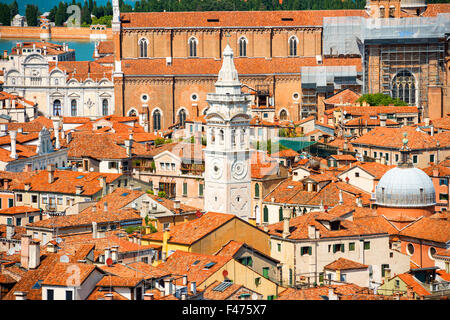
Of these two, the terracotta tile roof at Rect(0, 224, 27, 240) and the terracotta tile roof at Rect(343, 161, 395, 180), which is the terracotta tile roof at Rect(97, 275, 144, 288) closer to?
the terracotta tile roof at Rect(0, 224, 27, 240)

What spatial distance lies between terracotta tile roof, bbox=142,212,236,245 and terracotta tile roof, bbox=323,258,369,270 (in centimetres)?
201

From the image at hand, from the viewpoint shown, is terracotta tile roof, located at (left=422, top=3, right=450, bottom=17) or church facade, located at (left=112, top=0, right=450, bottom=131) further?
terracotta tile roof, located at (left=422, top=3, right=450, bottom=17)

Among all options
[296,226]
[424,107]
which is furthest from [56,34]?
[296,226]

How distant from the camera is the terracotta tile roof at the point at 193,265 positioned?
17812mm

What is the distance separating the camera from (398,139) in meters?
41.2

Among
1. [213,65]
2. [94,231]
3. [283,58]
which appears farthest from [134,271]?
[283,58]

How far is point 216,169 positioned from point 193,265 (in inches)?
394

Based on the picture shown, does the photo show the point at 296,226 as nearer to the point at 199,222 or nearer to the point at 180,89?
the point at 199,222

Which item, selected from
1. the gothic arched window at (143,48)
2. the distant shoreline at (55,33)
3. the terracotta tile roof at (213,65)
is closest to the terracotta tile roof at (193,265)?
the terracotta tile roof at (213,65)

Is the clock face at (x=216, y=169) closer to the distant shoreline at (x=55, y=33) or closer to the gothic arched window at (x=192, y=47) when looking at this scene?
the gothic arched window at (x=192, y=47)

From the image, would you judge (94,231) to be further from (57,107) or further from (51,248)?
(57,107)

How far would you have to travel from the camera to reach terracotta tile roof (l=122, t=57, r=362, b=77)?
6122 centimetres

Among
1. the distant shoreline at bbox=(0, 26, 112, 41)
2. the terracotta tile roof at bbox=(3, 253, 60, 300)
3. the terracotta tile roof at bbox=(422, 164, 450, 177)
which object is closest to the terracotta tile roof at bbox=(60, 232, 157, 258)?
the terracotta tile roof at bbox=(3, 253, 60, 300)

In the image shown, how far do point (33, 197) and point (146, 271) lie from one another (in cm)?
1644
